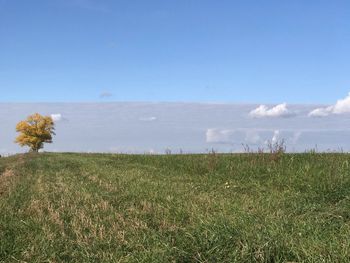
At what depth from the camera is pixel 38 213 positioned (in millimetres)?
9867

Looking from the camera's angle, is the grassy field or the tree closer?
the grassy field

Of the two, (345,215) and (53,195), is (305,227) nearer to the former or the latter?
(345,215)

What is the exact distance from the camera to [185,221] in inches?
335

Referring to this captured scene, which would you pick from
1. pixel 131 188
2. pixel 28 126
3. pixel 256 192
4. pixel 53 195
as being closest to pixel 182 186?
pixel 131 188

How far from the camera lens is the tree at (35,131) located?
8550 cm

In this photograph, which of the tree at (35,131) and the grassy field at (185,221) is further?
the tree at (35,131)

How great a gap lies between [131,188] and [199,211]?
4742 mm

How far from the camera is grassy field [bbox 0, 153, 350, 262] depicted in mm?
5902

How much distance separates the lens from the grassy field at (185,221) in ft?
19.4

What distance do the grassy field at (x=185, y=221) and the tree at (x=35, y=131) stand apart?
74.2m

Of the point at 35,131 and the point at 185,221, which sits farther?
the point at 35,131

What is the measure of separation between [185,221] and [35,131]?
81673 mm

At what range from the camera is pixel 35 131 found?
85812mm

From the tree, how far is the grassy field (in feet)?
243
